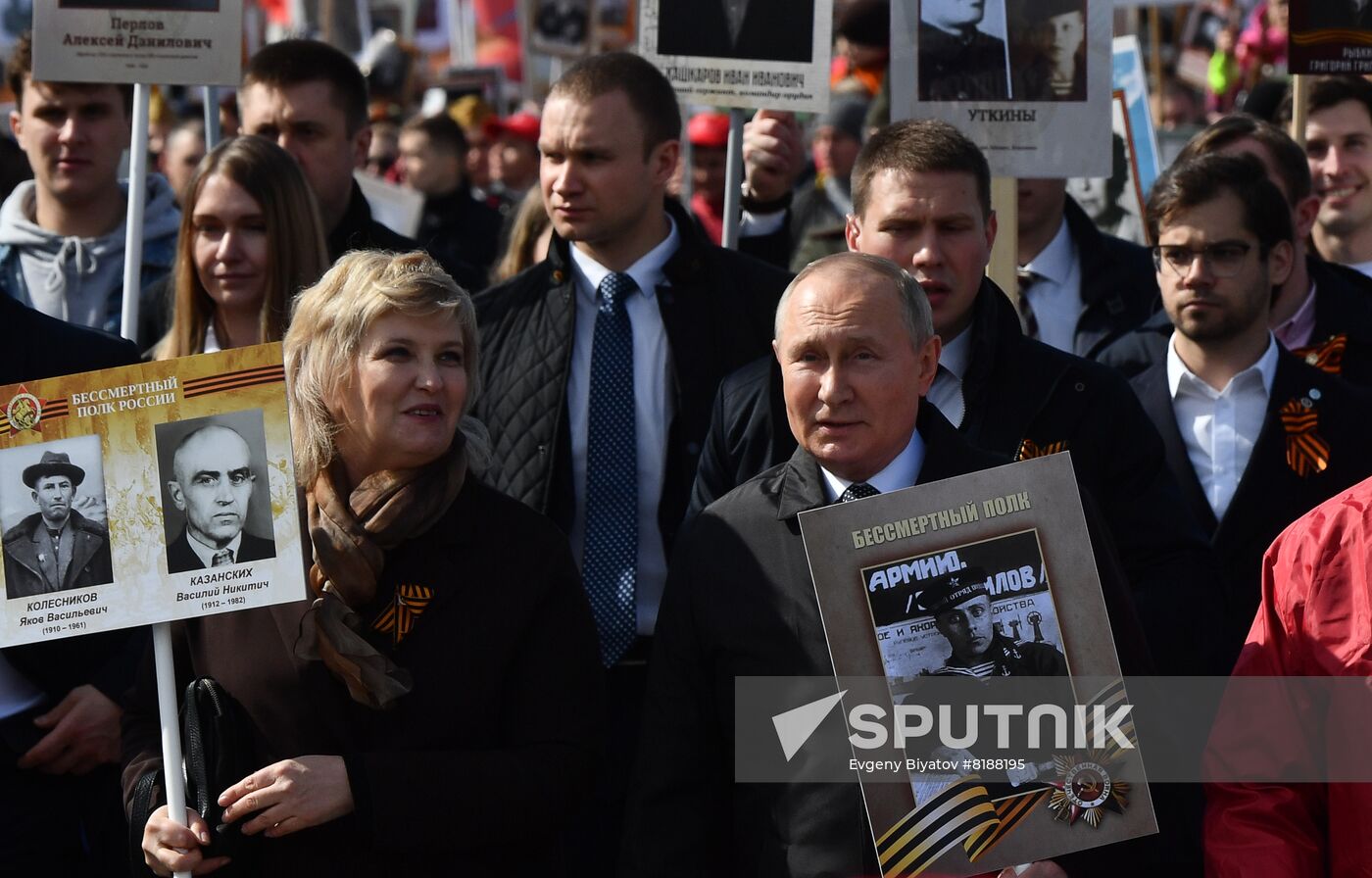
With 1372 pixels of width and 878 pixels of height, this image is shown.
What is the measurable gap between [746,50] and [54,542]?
104 inches

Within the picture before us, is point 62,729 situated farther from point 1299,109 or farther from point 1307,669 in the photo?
point 1299,109

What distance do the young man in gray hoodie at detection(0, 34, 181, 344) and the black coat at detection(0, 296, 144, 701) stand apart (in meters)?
1.76

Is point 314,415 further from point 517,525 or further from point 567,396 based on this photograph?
point 567,396

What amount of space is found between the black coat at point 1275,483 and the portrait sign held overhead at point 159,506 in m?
2.27

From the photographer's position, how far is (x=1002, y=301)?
13.4 feet

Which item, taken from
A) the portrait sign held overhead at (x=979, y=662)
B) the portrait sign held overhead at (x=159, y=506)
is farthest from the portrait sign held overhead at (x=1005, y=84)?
the portrait sign held overhead at (x=159, y=506)

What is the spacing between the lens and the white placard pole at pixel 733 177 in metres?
5.09

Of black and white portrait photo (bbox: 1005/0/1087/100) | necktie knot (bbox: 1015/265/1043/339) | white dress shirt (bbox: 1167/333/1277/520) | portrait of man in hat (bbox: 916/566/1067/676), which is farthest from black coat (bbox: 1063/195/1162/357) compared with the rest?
portrait of man in hat (bbox: 916/566/1067/676)

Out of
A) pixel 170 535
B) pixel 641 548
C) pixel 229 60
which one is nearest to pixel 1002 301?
pixel 641 548

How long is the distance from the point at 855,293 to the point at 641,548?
1284 mm

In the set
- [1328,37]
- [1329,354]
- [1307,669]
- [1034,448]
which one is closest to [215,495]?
[1034,448]

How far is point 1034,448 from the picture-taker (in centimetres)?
379

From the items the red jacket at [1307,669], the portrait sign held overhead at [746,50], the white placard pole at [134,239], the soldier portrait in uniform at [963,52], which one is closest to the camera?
the red jacket at [1307,669]

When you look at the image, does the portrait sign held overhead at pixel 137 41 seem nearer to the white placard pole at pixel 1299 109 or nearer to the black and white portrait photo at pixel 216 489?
the black and white portrait photo at pixel 216 489
